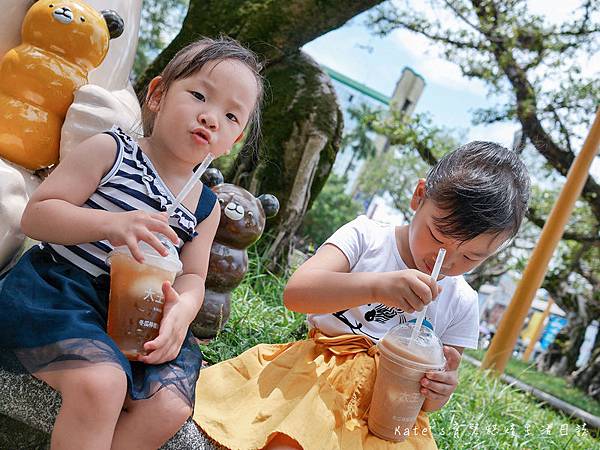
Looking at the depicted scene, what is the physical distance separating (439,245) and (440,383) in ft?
1.19

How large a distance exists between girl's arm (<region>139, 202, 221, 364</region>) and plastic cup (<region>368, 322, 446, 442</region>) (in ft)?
1.60

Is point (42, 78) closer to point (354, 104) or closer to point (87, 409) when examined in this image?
point (87, 409)

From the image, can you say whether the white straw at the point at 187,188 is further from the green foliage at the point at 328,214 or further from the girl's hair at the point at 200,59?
the green foliage at the point at 328,214

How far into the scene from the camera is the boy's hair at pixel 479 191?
1567 millimetres

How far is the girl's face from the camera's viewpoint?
150 cm

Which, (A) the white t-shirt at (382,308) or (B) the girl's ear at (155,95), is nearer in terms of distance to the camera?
(B) the girl's ear at (155,95)

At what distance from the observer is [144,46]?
53.6 ft

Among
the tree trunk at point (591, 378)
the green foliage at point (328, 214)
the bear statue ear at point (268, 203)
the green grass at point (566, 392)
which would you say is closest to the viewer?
the bear statue ear at point (268, 203)

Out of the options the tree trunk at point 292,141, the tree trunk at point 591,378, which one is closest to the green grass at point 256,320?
the tree trunk at point 292,141

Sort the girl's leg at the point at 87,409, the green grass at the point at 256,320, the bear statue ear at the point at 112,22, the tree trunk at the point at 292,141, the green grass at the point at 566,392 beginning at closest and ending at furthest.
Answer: the girl's leg at the point at 87,409
the bear statue ear at the point at 112,22
the green grass at the point at 256,320
the tree trunk at the point at 292,141
the green grass at the point at 566,392

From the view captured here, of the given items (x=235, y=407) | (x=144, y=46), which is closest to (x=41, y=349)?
(x=235, y=407)

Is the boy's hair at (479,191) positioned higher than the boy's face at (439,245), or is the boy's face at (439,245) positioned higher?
the boy's hair at (479,191)

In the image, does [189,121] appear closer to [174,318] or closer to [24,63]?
[174,318]

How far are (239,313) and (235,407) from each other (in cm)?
161
